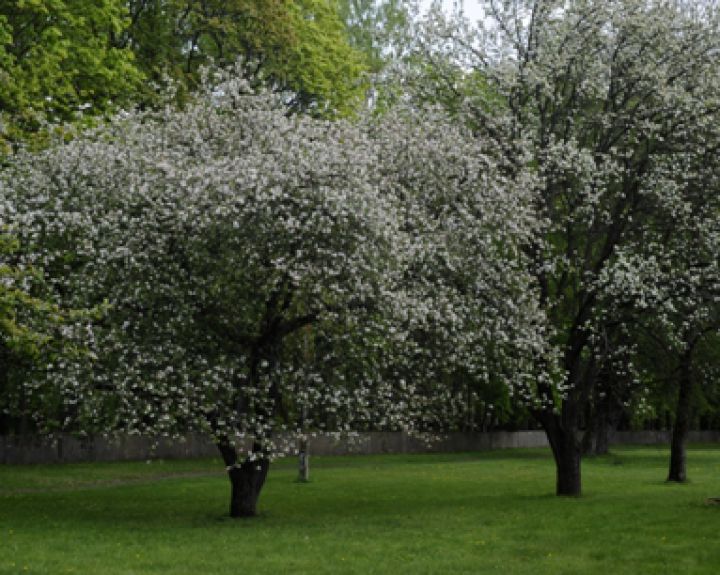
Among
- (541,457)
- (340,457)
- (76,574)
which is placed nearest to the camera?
(76,574)

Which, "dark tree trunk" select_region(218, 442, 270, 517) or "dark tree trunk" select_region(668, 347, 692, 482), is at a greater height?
"dark tree trunk" select_region(668, 347, 692, 482)

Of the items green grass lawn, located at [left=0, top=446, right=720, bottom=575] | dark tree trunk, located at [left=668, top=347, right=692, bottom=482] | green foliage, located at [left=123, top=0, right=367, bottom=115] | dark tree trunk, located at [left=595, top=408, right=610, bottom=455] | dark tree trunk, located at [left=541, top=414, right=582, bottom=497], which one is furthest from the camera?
dark tree trunk, located at [left=595, top=408, right=610, bottom=455]

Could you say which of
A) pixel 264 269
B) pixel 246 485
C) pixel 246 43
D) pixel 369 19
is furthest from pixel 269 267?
pixel 369 19

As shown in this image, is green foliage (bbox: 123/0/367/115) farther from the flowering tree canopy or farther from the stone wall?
the flowering tree canopy

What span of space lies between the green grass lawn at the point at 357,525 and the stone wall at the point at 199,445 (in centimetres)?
163

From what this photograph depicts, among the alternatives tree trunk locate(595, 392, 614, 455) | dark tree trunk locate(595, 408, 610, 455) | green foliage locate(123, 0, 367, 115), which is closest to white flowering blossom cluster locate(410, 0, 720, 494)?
green foliage locate(123, 0, 367, 115)

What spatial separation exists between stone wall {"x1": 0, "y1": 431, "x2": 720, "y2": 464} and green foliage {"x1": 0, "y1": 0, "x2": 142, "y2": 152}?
10553 mm

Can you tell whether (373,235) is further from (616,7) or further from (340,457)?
(340,457)

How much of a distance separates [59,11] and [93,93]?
9.34 ft

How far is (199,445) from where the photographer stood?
48938 millimetres

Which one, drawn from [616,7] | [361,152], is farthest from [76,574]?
[616,7]

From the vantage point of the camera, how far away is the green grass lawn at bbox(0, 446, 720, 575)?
17.4 meters

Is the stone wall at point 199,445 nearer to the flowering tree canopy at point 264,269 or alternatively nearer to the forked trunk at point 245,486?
the forked trunk at point 245,486

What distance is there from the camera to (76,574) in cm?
1591
